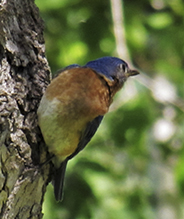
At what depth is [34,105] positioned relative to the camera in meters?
4.14

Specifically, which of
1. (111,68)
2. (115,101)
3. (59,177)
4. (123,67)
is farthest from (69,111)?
(115,101)

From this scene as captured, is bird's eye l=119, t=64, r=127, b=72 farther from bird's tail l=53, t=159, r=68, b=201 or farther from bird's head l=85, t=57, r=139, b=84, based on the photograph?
bird's tail l=53, t=159, r=68, b=201

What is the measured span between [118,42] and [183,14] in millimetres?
1297

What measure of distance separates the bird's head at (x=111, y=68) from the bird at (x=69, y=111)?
18 cm

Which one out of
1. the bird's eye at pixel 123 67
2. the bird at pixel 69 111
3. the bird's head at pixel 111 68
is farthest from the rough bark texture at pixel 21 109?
the bird's eye at pixel 123 67

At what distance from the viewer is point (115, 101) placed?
24.6 feet

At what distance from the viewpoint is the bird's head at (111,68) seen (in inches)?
192

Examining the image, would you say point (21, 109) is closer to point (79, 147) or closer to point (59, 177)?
point (79, 147)

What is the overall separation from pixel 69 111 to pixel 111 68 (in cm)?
101

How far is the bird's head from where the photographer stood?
487 cm

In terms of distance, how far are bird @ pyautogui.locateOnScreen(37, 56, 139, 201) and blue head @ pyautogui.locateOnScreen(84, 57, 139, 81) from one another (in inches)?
7.3

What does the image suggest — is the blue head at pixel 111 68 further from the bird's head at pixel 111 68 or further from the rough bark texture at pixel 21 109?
the rough bark texture at pixel 21 109

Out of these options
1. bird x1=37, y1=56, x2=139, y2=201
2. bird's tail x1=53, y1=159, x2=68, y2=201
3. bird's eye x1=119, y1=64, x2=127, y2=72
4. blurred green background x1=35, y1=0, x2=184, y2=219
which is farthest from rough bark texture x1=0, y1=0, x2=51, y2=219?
blurred green background x1=35, y1=0, x2=184, y2=219

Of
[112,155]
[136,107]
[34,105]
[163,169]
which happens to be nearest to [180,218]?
[163,169]
